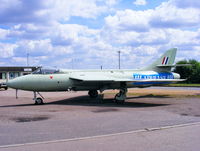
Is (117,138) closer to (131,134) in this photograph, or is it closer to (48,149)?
(131,134)

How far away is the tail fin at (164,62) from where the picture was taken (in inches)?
762

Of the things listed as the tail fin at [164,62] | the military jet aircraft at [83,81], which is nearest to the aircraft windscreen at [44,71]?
the military jet aircraft at [83,81]

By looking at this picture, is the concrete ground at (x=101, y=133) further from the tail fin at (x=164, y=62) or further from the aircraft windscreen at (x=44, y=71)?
the tail fin at (x=164, y=62)

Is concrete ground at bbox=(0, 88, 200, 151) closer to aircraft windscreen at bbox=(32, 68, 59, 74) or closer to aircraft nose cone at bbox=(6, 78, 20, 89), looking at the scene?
aircraft nose cone at bbox=(6, 78, 20, 89)

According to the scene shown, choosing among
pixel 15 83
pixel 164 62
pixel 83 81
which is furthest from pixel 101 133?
pixel 164 62

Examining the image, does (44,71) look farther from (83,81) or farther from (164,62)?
(164,62)

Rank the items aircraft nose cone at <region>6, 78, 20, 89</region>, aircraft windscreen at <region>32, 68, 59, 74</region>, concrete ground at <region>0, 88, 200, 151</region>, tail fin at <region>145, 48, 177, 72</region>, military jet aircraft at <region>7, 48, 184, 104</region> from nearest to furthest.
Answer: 1. concrete ground at <region>0, 88, 200, 151</region>
2. aircraft nose cone at <region>6, 78, 20, 89</region>
3. military jet aircraft at <region>7, 48, 184, 104</region>
4. aircraft windscreen at <region>32, 68, 59, 74</region>
5. tail fin at <region>145, 48, 177, 72</region>

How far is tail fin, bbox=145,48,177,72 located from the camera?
19.4 meters

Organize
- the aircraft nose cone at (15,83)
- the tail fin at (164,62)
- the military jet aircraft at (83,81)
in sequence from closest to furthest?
1. the aircraft nose cone at (15,83)
2. the military jet aircraft at (83,81)
3. the tail fin at (164,62)

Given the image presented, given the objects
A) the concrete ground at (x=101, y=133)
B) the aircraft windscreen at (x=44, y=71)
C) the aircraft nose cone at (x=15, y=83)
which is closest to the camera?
the concrete ground at (x=101, y=133)

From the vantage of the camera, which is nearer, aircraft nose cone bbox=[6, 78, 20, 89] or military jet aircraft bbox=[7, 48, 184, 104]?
aircraft nose cone bbox=[6, 78, 20, 89]

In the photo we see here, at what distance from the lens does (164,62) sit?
1938 centimetres

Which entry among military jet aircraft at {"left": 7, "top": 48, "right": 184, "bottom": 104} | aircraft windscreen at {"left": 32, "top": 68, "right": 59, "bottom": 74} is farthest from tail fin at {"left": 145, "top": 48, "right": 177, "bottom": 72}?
aircraft windscreen at {"left": 32, "top": 68, "right": 59, "bottom": 74}

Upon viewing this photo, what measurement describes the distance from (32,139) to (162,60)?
1480 cm
